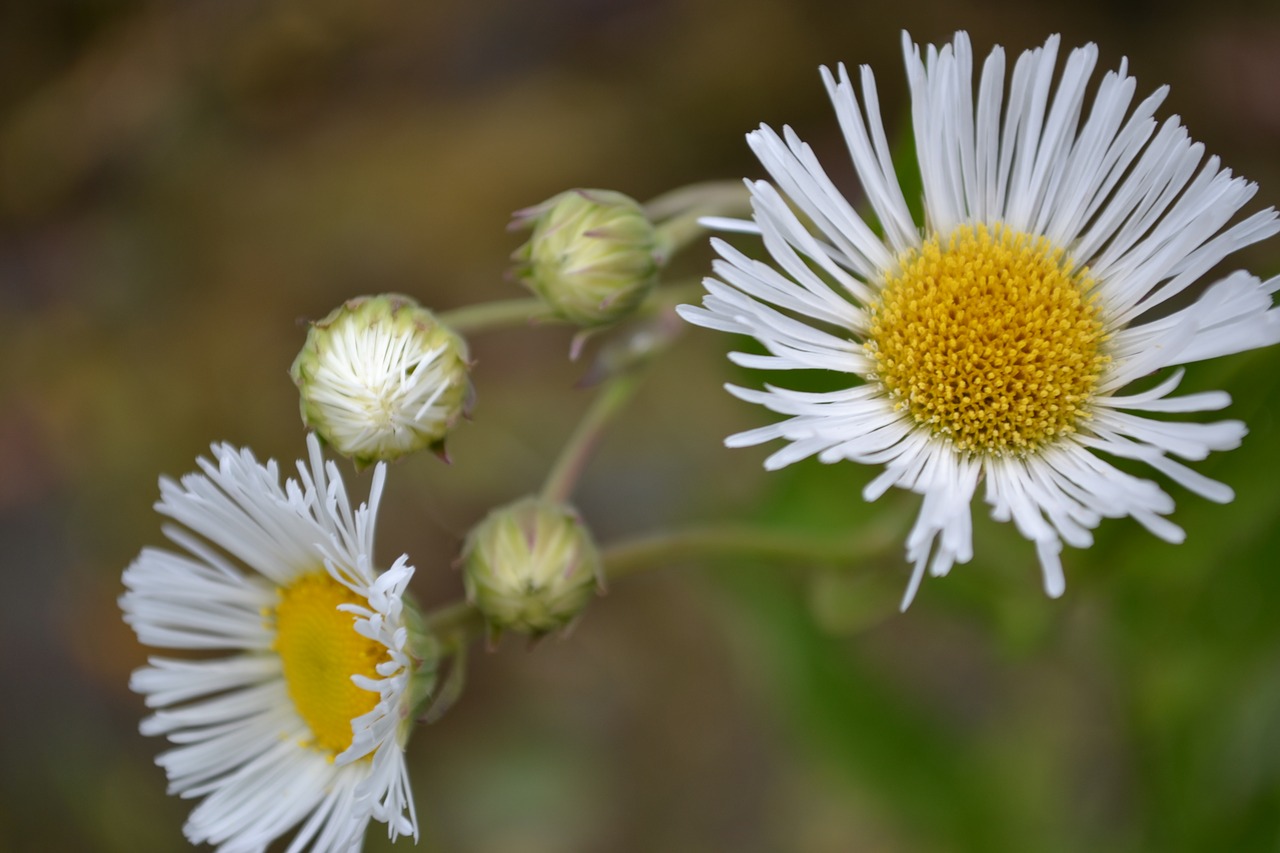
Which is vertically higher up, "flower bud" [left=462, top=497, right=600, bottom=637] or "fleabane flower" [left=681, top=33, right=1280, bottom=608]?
"fleabane flower" [left=681, top=33, right=1280, bottom=608]

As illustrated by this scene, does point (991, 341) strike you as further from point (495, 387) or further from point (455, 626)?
point (495, 387)

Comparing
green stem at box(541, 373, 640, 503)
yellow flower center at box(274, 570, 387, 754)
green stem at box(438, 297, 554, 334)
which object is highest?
green stem at box(438, 297, 554, 334)

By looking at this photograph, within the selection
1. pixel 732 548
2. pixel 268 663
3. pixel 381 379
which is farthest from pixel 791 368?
pixel 268 663

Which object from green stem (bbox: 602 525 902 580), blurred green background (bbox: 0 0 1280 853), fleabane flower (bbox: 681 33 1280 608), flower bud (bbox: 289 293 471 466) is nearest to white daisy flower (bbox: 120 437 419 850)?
flower bud (bbox: 289 293 471 466)

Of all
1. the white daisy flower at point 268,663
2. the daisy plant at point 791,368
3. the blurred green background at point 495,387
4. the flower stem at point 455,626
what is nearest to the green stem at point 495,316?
the daisy plant at point 791,368

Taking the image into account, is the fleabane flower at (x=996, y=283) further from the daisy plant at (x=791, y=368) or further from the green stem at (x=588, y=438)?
the green stem at (x=588, y=438)

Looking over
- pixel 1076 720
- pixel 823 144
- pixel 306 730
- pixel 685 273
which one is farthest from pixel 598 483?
pixel 306 730

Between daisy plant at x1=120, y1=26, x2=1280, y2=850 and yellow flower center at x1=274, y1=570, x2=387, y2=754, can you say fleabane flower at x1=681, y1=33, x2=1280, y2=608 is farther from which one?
yellow flower center at x1=274, y1=570, x2=387, y2=754
